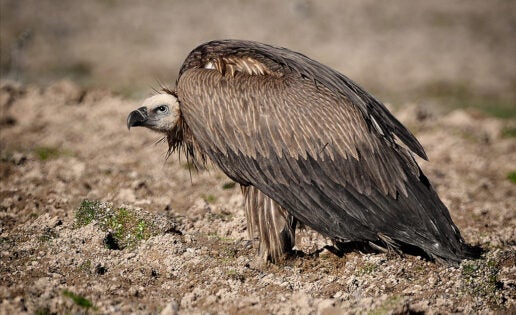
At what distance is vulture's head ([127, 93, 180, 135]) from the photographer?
5.88 metres

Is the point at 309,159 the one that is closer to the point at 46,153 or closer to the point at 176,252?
the point at 176,252

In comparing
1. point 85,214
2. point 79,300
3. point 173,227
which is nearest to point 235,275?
point 173,227

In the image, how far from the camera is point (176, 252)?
559 centimetres

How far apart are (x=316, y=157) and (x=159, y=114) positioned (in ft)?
5.47

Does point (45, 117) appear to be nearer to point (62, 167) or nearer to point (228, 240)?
point (62, 167)

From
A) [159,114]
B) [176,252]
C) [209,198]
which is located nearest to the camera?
[176,252]

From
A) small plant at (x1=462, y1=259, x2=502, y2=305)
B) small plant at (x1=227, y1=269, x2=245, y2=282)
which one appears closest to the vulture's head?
small plant at (x1=227, y1=269, x2=245, y2=282)

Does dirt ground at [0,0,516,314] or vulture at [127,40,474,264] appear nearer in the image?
dirt ground at [0,0,516,314]

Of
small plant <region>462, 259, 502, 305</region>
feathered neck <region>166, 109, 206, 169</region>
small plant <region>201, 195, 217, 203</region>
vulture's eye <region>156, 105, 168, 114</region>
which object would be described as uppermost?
vulture's eye <region>156, 105, 168, 114</region>

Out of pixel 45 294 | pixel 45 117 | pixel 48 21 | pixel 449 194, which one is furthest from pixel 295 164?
pixel 48 21

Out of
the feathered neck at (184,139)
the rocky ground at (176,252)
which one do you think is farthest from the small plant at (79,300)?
the feathered neck at (184,139)

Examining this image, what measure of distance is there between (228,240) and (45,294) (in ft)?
7.17

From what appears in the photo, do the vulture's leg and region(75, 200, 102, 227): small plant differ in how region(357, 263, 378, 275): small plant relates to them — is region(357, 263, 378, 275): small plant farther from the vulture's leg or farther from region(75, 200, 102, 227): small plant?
region(75, 200, 102, 227): small plant

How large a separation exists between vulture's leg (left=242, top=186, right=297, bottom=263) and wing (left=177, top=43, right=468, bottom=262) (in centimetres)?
20
